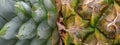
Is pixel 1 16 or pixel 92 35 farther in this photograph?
pixel 1 16

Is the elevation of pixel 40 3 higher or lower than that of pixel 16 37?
higher

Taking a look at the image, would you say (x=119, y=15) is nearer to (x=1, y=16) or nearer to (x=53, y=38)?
(x=53, y=38)

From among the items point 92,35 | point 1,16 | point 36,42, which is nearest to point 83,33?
point 92,35

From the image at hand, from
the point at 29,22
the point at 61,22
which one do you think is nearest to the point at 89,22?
the point at 61,22

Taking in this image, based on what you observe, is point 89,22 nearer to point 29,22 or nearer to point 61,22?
point 61,22
